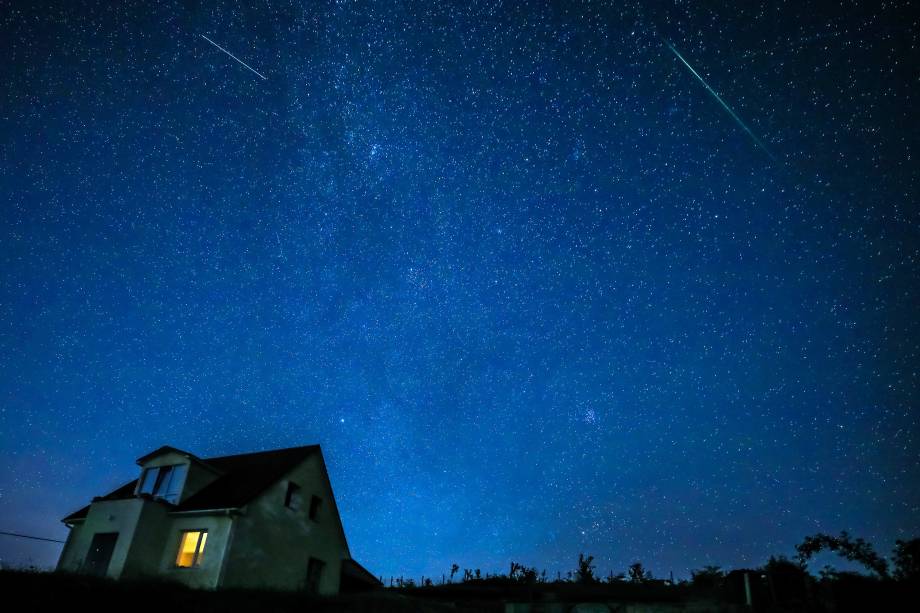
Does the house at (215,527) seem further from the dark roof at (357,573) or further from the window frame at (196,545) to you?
the dark roof at (357,573)

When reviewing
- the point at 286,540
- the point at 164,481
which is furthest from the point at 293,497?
the point at 164,481

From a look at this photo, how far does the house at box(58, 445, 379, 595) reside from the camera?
22.7 m

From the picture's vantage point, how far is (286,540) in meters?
25.4

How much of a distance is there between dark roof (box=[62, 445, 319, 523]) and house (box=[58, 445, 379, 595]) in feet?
0.25

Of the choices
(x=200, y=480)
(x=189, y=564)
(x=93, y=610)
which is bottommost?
(x=93, y=610)

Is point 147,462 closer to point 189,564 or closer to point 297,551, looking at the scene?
point 189,564

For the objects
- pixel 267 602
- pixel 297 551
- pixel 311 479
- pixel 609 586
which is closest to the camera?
pixel 609 586

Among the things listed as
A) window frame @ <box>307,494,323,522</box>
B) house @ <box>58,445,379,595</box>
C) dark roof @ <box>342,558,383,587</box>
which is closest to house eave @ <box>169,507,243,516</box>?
house @ <box>58,445,379,595</box>

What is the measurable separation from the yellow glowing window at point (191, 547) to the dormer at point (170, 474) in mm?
2198

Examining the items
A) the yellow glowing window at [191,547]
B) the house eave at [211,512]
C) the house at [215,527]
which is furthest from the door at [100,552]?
the yellow glowing window at [191,547]

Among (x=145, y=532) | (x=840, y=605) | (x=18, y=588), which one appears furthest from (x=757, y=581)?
(x=145, y=532)

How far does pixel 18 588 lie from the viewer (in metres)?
15.4

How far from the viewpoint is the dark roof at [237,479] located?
2452 cm

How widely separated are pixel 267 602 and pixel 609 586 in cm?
1368
